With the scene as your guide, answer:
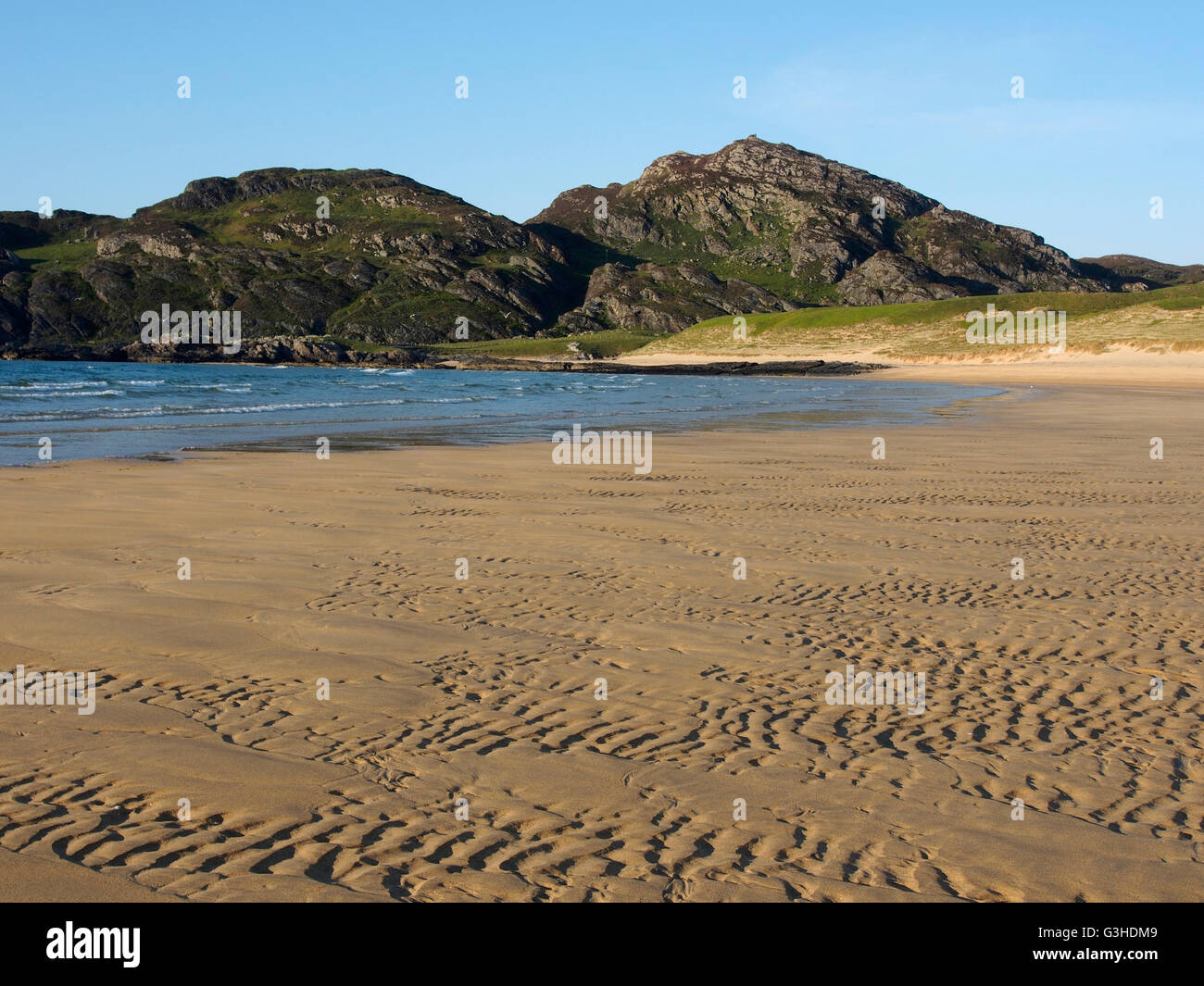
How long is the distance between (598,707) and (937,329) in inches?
4093

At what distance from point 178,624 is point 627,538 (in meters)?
5.58

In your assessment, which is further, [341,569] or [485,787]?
[341,569]

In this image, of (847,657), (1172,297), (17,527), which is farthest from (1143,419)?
(1172,297)

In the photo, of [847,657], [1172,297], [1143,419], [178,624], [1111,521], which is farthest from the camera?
[1172,297]

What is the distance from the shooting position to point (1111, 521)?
13.1 meters

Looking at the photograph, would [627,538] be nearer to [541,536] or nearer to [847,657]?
[541,536]

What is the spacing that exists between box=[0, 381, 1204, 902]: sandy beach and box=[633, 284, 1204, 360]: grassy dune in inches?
2832

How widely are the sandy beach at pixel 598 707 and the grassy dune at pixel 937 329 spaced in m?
71.9

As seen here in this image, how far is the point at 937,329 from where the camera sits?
102m

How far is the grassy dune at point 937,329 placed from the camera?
77.3 metres
